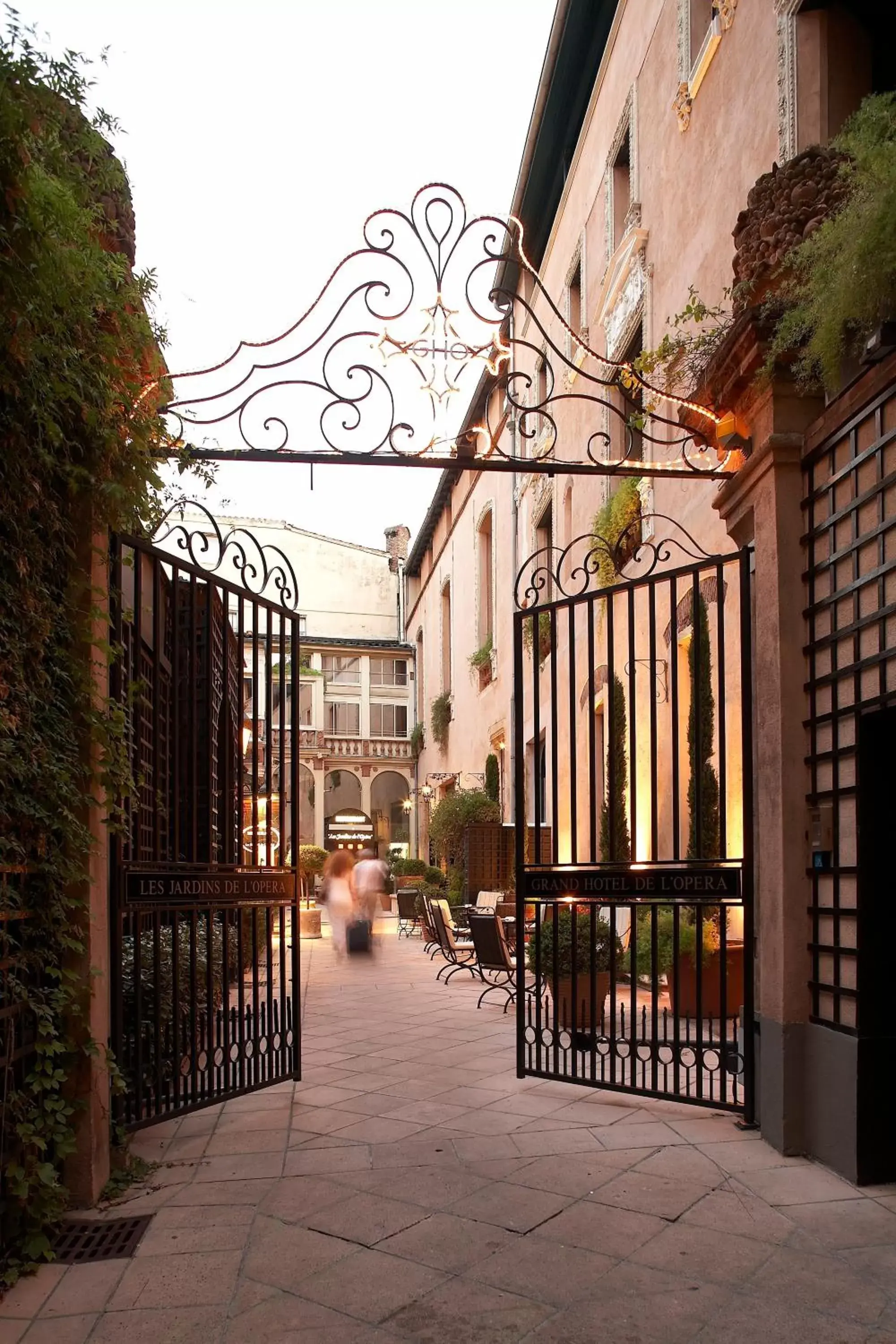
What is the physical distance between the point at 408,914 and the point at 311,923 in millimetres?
3485

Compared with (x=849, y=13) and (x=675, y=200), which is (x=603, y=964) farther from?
(x=675, y=200)

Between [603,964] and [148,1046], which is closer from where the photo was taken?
[148,1046]

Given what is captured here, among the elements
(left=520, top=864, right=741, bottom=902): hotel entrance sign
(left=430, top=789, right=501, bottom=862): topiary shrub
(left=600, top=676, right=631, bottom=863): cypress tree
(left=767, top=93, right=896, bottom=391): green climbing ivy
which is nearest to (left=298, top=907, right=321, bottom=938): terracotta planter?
(left=430, top=789, right=501, bottom=862): topiary shrub

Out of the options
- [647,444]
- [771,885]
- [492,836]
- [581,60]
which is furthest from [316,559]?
[771,885]

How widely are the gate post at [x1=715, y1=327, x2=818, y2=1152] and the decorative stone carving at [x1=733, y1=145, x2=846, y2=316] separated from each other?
20.3 inches

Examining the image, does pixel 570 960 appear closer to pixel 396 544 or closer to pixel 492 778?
pixel 492 778

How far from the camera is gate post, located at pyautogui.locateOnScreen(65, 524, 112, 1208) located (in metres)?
4.46

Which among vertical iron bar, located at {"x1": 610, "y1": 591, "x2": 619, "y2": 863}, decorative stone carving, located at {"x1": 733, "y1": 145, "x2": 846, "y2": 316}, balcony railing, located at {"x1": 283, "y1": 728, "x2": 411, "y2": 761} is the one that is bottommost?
vertical iron bar, located at {"x1": 610, "y1": 591, "x2": 619, "y2": 863}

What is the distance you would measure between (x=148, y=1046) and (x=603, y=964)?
420 cm

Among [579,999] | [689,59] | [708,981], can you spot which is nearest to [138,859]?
[579,999]

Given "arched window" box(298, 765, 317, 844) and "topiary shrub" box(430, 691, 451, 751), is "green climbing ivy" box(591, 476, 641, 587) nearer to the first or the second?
"topiary shrub" box(430, 691, 451, 751)

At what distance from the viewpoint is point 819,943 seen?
5035 millimetres

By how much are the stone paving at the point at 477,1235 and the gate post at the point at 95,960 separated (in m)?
0.24

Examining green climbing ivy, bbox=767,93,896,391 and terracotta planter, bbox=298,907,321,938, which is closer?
green climbing ivy, bbox=767,93,896,391
